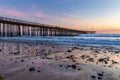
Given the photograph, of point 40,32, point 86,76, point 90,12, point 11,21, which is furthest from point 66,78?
point 40,32

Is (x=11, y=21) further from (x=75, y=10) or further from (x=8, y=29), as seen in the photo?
(x=75, y=10)

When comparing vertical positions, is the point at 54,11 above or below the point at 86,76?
above

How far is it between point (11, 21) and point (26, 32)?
956 centimetres

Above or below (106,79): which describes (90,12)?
above

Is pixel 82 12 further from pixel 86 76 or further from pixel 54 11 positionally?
pixel 86 76

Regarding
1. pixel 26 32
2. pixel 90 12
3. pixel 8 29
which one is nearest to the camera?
pixel 90 12

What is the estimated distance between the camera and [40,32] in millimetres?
51531

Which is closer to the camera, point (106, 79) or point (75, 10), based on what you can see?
point (106, 79)

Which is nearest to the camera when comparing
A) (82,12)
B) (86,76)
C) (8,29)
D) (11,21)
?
(86,76)

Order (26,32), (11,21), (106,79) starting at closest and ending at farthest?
(106,79), (11,21), (26,32)

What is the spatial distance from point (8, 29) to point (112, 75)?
3703 centimetres

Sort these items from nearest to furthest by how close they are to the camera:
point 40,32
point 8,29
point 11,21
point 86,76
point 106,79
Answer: point 106,79 < point 86,76 < point 11,21 < point 8,29 < point 40,32

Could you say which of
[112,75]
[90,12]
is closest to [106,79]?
[112,75]

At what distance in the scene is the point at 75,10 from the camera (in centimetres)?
2747
